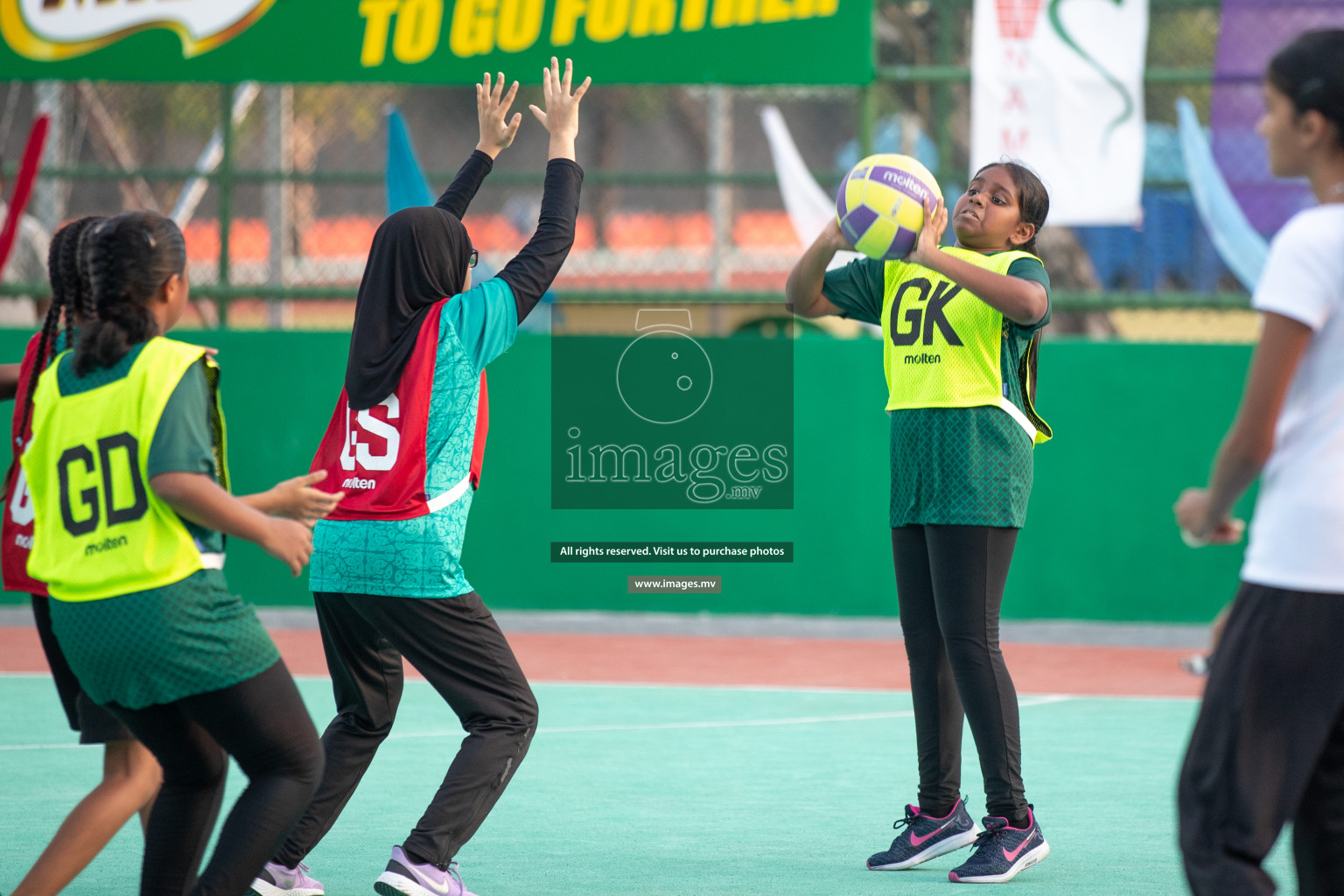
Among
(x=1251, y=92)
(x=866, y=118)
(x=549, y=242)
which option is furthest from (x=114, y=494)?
(x=1251, y=92)

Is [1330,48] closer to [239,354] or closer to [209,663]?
[209,663]

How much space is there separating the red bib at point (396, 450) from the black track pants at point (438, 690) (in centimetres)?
24

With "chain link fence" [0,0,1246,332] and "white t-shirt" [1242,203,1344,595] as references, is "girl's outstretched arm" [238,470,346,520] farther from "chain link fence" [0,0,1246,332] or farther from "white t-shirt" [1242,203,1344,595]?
"chain link fence" [0,0,1246,332]

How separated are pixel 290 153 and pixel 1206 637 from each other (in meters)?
7.16

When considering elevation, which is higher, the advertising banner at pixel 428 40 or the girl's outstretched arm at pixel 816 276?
the advertising banner at pixel 428 40

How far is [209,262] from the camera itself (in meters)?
11.4

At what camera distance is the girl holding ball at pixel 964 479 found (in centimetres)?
464

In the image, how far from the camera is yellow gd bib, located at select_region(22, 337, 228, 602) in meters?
3.24

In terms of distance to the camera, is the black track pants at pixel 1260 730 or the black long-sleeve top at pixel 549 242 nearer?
the black track pants at pixel 1260 730

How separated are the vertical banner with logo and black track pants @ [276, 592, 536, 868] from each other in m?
6.62

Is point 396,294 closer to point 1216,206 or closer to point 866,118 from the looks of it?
point 866,118

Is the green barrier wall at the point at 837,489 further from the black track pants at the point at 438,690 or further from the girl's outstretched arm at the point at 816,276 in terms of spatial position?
the black track pants at the point at 438,690

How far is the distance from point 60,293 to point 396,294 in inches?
32.6

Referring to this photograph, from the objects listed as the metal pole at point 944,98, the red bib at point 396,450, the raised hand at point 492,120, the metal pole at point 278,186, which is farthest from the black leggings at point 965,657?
the metal pole at point 278,186
